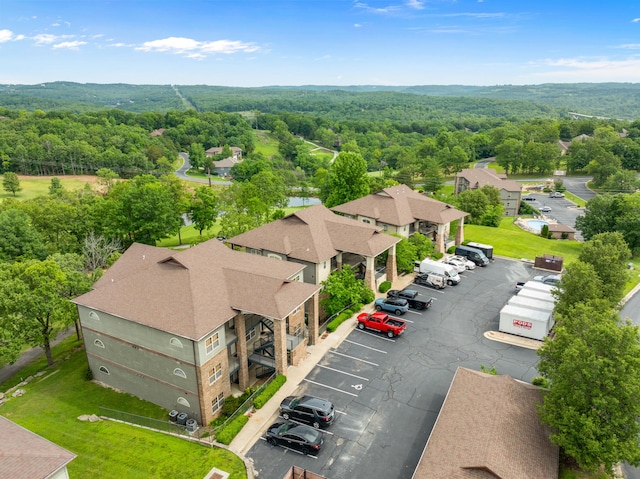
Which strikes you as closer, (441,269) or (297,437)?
(297,437)

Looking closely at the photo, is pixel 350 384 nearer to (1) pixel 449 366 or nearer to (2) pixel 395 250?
(1) pixel 449 366

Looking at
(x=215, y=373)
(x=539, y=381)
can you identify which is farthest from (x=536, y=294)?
(x=215, y=373)

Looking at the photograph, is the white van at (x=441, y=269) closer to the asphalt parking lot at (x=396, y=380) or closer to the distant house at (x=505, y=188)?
the asphalt parking lot at (x=396, y=380)

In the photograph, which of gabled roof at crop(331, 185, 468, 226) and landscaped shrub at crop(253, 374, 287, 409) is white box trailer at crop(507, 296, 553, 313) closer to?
gabled roof at crop(331, 185, 468, 226)

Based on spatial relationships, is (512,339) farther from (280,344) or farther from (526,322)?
(280,344)

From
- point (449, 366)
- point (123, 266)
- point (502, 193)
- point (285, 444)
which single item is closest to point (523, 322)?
point (449, 366)

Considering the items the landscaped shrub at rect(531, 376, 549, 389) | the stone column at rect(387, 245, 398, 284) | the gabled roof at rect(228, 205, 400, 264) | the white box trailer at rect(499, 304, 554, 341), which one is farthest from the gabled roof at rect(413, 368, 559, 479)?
the stone column at rect(387, 245, 398, 284)
